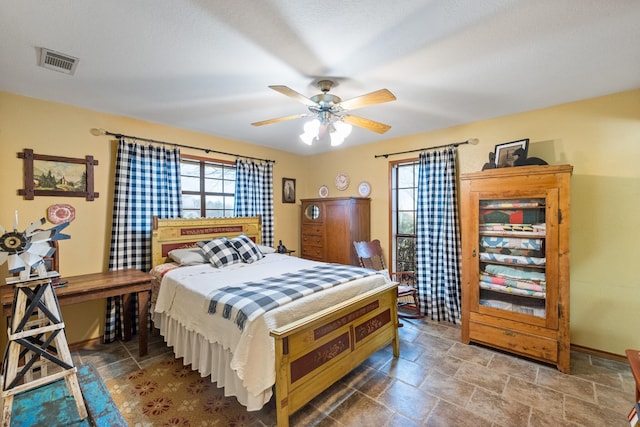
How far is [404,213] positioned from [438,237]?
0.72 meters

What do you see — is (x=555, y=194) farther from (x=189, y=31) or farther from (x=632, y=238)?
(x=189, y=31)

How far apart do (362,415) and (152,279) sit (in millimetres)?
2364

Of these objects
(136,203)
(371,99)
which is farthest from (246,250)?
(371,99)

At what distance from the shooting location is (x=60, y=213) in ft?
9.20

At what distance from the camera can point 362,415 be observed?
193cm

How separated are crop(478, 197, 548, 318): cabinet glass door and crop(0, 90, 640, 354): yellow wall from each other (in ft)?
1.79

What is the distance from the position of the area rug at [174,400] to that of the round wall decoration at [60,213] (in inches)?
65.3

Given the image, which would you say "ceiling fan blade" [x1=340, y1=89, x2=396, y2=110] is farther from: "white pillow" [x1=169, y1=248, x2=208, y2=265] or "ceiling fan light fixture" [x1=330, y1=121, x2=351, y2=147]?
"white pillow" [x1=169, y1=248, x2=208, y2=265]

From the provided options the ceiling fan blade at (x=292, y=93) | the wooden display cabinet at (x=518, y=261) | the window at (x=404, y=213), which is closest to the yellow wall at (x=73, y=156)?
the ceiling fan blade at (x=292, y=93)

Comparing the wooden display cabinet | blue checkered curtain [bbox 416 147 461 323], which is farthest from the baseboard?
blue checkered curtain [bbox 416 147 461 323]

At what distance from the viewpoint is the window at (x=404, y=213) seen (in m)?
4.12

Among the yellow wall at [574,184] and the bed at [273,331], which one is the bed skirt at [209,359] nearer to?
the bed at [273,331]

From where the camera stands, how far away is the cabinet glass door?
2.63m

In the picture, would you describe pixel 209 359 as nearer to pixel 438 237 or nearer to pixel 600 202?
A: pixel 438 237
